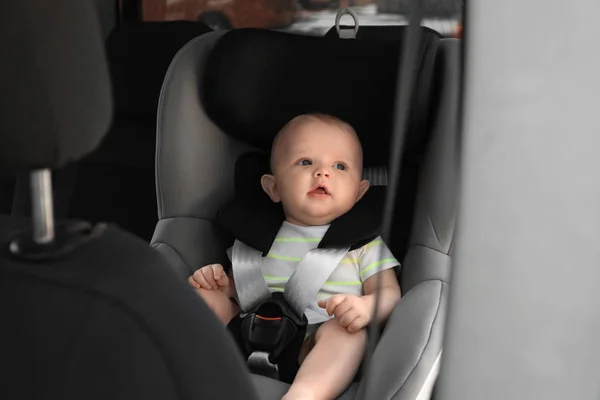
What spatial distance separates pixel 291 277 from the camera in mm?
1408

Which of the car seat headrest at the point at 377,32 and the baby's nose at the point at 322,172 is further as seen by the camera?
the baby's nose at the point at 322,172

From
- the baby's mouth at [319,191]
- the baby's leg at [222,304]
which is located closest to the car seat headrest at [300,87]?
the baby's mouth at [319,191]

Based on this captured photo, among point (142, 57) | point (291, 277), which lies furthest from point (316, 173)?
point (142, 57)

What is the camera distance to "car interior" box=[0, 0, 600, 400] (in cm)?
71

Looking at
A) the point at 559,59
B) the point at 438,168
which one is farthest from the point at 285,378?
the point at 559,59

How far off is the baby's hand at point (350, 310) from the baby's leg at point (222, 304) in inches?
7.2

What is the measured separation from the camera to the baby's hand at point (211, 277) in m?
1.00

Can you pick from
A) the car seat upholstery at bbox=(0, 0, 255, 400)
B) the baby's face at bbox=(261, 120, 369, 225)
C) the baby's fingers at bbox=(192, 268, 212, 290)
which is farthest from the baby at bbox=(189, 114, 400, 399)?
the car seat upholstery at bbox=(0, 0, 255, 400)

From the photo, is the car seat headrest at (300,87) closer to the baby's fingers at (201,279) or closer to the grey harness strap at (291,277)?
the grey harness strap at (291,277)

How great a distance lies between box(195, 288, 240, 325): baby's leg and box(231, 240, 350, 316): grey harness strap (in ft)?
0.38

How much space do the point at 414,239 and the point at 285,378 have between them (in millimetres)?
286

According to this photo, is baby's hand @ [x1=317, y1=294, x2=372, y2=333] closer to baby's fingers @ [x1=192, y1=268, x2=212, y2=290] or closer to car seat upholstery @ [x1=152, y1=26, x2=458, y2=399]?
car seat upholstery @ [x1=152, y1=26, x2=458, y2=399]

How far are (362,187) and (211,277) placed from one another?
48 cm

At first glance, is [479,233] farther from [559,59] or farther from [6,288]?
[6,288]
